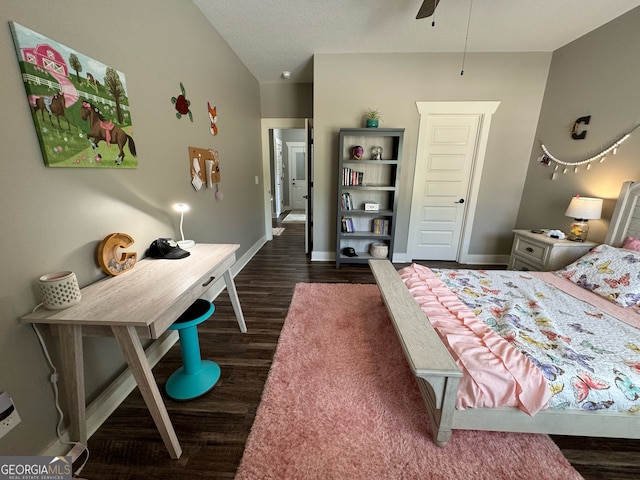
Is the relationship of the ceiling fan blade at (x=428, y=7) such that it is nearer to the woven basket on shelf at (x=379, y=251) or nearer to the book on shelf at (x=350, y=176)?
the book on shelf at (x=350, y=176)

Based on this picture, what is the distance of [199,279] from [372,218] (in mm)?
2741

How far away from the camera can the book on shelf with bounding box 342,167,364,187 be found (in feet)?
10.9

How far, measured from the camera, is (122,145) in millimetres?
1432

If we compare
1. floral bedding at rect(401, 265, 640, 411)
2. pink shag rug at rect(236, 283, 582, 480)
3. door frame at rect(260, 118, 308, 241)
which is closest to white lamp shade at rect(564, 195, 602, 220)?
floral bedding at rect(401, 265, 640, 411)

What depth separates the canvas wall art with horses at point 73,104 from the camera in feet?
3.30

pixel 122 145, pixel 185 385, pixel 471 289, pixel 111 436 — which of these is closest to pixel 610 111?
pixel 471 289

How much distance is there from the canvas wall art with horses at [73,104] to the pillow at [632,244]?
366cm

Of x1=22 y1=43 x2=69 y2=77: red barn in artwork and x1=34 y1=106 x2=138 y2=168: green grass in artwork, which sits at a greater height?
x1=22 y1=43 x2=69 y2=77: red barn in artwork

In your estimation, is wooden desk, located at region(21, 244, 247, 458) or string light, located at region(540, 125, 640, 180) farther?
string light, located at region(540, 125, 640, 180)

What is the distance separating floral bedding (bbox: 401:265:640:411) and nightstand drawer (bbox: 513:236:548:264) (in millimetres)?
676

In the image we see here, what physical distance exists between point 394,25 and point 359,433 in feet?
11.3

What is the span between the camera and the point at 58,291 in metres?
1.00

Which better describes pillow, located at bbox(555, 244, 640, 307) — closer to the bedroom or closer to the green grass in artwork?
the bedroom

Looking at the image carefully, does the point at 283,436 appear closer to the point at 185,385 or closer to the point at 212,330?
the point at 185,385
